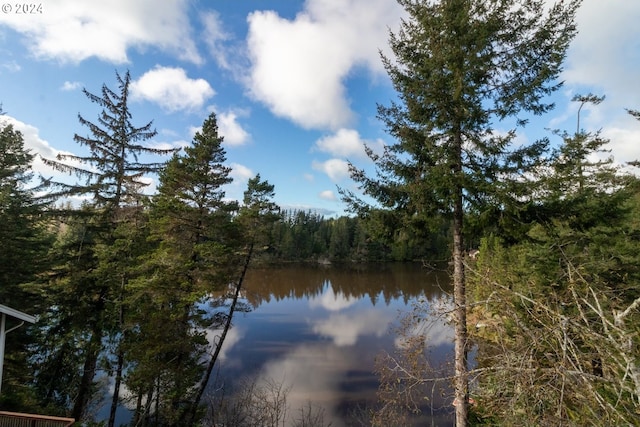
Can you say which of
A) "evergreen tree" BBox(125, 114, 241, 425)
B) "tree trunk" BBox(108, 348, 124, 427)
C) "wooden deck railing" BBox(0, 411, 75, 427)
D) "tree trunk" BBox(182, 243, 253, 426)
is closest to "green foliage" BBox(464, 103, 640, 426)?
"evergreen tree" BBox(125, 114, 241, 425)

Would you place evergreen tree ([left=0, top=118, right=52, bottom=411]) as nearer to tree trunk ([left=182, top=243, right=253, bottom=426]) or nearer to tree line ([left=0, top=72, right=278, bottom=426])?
tree line ([left=0, top=72, right=278, bottom=426])

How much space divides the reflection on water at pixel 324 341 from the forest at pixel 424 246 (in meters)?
1.23

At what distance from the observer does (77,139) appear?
10.2 metres

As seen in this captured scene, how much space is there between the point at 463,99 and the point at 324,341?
19.3 meters

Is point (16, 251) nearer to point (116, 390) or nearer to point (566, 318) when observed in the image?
point (116, 390)

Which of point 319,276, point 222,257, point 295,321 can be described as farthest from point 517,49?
point 319,276

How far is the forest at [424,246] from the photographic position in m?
2.88

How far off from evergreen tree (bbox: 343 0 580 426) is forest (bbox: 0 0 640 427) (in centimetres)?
4

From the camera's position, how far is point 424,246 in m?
7.45

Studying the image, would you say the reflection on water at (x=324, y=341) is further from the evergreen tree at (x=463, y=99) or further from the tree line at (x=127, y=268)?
the tree line at (x=127, y=268)

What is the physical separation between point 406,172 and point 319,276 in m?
48.0

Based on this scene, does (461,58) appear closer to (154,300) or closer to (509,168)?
(509,168)

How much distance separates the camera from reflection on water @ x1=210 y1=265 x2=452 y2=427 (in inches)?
539

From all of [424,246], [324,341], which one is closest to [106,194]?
[424,246]
